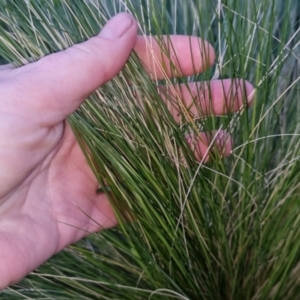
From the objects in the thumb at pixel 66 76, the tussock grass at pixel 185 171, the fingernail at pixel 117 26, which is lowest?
the tussock grass at pixel 185 171

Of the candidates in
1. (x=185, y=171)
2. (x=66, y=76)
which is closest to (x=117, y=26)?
(x=66, y=76)

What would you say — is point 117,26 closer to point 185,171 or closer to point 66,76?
point 66,76

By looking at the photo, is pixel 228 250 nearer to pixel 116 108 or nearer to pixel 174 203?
pixel 174 203

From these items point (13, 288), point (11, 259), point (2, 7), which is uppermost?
point (2, 7)

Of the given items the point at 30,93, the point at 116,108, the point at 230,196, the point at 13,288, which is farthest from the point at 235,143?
the point at 13,288

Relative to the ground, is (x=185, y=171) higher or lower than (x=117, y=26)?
lower
